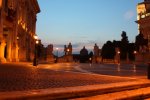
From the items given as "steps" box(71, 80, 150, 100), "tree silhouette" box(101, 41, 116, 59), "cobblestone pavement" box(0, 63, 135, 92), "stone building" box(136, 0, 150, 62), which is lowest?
"steps" box(71, 80, 150, 100)

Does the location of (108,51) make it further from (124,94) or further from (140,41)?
(124,94)

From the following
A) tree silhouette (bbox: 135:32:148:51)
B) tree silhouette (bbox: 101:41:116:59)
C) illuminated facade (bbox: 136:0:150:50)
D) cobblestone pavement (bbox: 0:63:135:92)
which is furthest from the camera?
illuminated facade (bbox: 136:0:150:50)

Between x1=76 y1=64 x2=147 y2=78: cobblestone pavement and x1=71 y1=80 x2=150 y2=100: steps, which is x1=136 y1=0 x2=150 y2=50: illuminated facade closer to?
x1=76 y1=64 x2=147 y2=78: cobblestone pavement

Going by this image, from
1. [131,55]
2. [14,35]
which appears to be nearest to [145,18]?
[131,55]

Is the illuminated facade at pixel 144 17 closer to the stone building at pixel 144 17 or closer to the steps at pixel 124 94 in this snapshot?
the stone building at pixel 144 17

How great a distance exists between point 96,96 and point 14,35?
35.0m

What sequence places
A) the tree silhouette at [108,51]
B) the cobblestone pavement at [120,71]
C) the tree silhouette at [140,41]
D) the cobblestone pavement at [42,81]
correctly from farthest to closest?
the tree silhouette at [108,51], the tree silhouette at [140,41], the cobblestone pavement at [120,71], the cobblestone pavement at [42,81]

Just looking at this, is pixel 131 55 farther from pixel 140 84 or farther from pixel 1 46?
pixel 140 84

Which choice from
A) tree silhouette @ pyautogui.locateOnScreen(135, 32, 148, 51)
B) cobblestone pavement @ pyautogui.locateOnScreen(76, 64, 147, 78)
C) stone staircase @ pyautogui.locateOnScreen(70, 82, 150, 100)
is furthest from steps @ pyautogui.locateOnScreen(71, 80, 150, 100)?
tree silhouette @ pyautogui.locateOnScreen(135, 32, 148, 51)

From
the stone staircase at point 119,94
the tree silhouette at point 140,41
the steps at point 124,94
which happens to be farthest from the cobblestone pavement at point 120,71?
the tree silhouette at point 140,41

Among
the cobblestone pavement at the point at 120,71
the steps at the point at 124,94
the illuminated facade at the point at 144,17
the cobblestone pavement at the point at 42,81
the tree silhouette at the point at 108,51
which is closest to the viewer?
the steps at the point at 124,94

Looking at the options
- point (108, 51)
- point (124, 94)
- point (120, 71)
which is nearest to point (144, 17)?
point (108, 51)

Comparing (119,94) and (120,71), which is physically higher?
(120,71)

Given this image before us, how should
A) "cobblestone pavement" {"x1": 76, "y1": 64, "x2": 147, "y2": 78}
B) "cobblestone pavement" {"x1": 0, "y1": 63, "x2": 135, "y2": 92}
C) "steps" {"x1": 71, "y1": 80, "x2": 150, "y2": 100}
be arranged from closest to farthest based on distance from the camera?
"steps" {"x1": 71, "y1": 80, "x2": 150, "y2": 100}, "cobblestone pavement" {"x1": 0, "y1": 63, "x2": 135, "y2": 92}, "cobblestone pavement" {"x1": 76, "y1": 64, "x2": 147, "y2": 78}
